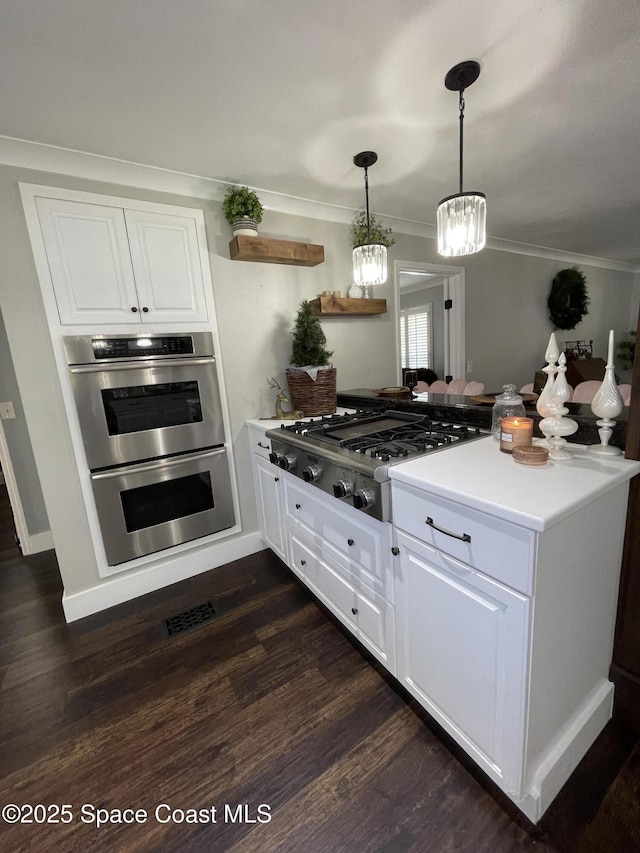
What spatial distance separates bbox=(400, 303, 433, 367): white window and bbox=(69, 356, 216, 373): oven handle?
10.6 feet

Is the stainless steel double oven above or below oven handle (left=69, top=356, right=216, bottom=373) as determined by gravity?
below

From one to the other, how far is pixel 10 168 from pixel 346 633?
9.03ft

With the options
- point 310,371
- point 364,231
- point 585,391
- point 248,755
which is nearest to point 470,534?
point 248,755

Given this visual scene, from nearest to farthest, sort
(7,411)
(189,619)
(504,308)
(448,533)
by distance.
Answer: (448,533) < (189,619) < (7,411) < (504,308)

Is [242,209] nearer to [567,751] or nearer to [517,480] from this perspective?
[517,480]

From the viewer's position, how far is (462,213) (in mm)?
1360

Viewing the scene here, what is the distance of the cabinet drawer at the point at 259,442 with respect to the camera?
216 centimetres

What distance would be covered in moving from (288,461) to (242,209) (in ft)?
4.95

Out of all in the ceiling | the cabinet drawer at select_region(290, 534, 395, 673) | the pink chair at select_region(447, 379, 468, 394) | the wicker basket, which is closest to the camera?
the ceiling

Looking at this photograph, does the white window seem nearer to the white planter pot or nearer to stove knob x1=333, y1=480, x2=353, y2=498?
the white planter pot

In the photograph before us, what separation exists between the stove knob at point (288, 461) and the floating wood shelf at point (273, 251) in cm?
125

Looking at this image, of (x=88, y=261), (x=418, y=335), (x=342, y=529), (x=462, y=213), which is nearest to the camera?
(x=462, y=213)

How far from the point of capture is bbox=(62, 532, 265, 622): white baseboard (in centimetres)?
203

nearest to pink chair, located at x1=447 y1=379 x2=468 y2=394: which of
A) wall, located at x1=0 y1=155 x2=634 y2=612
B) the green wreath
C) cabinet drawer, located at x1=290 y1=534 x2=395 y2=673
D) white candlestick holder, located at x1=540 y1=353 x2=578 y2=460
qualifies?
wall, located at x1=0 y1=155 x2=634 y2=612
